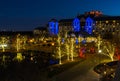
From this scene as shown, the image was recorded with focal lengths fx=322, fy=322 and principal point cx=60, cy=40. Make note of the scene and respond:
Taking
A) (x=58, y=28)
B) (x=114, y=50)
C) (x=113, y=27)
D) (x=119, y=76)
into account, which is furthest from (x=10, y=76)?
(x=58, y=28)

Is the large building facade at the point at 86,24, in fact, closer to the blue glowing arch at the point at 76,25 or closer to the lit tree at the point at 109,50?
the blue glowing arch at the point at 76,25

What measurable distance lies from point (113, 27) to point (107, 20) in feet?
36.6

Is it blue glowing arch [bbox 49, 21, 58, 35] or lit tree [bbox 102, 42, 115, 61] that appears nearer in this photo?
lit tree [bbox 102, 42, 115, 61]

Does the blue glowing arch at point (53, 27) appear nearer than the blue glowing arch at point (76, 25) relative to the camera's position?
No

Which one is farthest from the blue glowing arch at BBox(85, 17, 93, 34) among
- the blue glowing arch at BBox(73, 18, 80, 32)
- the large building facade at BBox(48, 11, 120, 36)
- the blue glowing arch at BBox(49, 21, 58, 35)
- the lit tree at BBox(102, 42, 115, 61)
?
the lit tree at BBox(102, 42, 115, 61)

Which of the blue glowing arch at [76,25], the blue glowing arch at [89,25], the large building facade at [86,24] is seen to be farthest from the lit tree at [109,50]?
the blue glowing arch at [76,25]

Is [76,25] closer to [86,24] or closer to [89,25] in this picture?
[86,24]

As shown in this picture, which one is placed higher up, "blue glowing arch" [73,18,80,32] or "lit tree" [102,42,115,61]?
"blue glowing arch" [73,18,80,32]

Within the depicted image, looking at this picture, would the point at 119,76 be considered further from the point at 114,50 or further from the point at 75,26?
the point at 75,26

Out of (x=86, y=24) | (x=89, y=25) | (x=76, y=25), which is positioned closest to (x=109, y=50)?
(x=89, y=25)

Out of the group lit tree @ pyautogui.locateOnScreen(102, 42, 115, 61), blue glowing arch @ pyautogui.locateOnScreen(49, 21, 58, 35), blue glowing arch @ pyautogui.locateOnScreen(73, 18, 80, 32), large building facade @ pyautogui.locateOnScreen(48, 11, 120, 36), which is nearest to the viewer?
lit tree @ pyautogui.locateOnScreen(102, 42, 115, 61)

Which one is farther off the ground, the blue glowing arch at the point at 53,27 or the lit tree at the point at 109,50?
the blue glowing arch at the point at 53,27

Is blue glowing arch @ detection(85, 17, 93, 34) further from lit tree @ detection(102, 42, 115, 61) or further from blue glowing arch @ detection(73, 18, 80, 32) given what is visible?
lit tree @ detection(102, 42, 115, 61)

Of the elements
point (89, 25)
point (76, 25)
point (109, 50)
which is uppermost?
point (76, 25)
